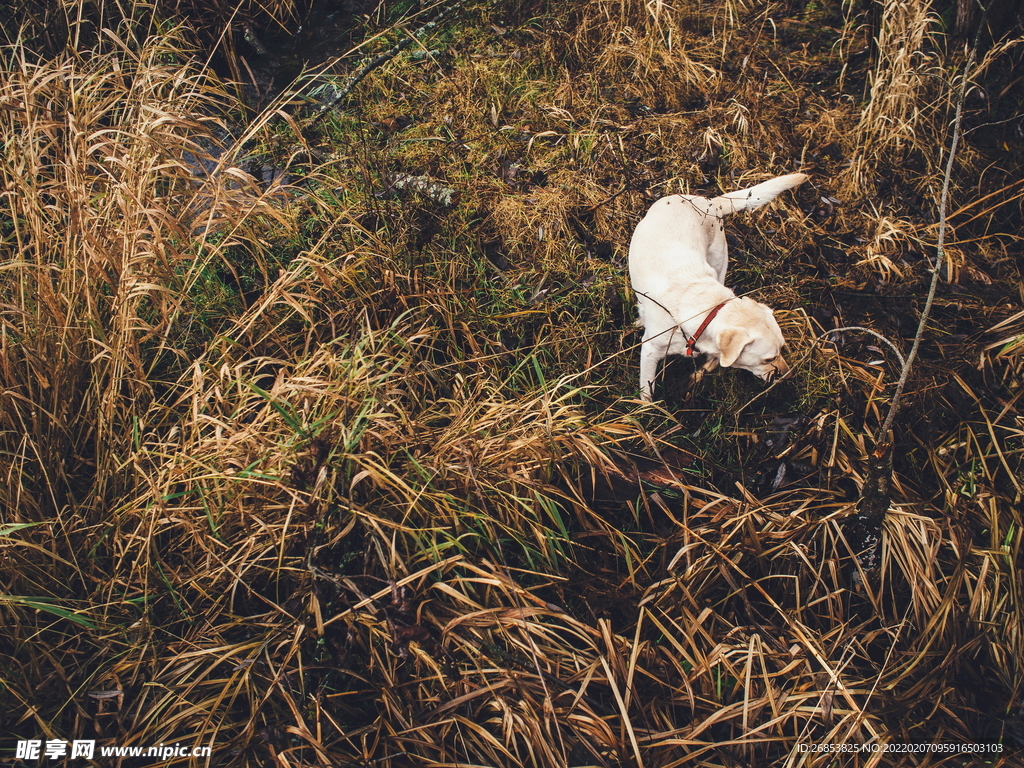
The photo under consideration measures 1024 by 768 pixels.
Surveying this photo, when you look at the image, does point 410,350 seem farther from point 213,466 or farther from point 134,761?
point 134,761

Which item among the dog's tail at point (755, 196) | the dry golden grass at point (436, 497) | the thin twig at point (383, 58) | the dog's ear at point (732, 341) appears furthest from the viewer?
the thin twig at point (383, 58)

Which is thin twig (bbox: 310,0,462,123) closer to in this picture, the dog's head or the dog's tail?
the dog's tail

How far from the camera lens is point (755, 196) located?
2875 mm

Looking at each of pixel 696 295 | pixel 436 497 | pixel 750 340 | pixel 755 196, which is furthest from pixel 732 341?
pixel 436 497

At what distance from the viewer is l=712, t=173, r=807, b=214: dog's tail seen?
2818 mm

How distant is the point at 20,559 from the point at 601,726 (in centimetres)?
176

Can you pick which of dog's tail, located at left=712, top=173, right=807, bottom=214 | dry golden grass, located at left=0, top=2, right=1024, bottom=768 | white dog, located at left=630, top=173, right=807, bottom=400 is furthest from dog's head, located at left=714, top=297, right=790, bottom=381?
dog's tail, located at left=712, top=173, right=807, bottom=214

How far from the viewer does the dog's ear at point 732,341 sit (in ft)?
7.16

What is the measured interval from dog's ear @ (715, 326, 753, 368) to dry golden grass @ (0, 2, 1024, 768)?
41 cm

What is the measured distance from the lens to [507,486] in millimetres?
1996

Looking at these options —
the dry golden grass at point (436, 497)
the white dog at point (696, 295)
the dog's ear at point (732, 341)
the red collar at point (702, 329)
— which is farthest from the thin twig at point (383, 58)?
the dog's ear at point (732, 341)

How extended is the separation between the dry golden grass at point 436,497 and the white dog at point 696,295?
24cm

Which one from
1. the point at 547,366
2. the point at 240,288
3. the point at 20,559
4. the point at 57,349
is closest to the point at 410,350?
the point at 547,366

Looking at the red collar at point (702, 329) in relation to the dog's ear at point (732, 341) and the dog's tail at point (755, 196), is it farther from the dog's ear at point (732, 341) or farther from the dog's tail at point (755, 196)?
the dog's tail at point (755, 196)
